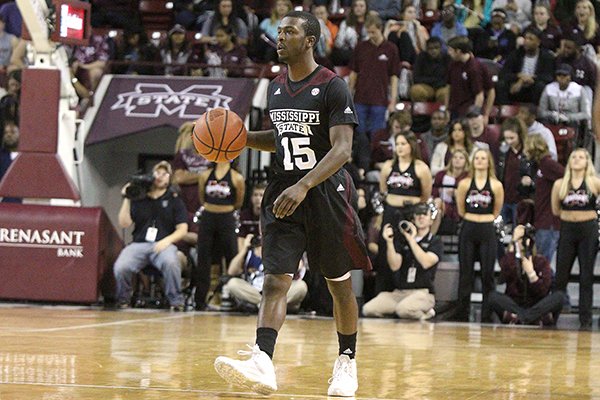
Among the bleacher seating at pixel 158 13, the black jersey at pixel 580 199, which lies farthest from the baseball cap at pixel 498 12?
the bleacher seating at pixel 158 13

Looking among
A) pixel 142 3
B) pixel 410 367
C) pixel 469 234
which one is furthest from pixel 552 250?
pixel 142 3

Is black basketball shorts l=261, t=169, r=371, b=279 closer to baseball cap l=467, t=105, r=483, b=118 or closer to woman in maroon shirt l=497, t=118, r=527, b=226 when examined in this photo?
woman in maroon shirt l=497, t=118, r=527, b=226

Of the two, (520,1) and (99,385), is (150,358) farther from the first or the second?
(520,1)

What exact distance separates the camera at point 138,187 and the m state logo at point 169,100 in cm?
241

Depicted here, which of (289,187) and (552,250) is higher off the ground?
(289,187)

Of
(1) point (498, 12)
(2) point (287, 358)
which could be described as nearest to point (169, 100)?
(1) point (498, 12)

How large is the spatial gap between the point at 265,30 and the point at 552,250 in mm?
6253

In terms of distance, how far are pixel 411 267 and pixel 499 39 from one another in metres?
5.62

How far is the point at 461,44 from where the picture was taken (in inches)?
612

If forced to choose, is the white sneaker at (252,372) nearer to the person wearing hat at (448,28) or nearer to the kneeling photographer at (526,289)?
the kneeling photographer at (526,289)

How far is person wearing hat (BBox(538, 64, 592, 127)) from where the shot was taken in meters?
15.1

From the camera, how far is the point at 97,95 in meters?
16.0

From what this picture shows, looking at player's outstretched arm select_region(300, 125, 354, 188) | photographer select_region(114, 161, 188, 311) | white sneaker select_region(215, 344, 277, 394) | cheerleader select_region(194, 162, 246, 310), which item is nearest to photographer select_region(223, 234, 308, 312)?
cheerleader select_region(194, 162, 246, 310)

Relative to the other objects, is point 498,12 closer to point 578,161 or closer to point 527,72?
point 527,72
